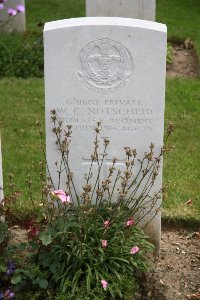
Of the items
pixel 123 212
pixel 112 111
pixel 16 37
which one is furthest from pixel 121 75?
pixel 16 37

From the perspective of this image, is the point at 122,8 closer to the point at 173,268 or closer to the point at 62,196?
the point at 173,268

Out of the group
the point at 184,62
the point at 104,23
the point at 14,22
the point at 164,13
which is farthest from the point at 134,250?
the point at 164,13

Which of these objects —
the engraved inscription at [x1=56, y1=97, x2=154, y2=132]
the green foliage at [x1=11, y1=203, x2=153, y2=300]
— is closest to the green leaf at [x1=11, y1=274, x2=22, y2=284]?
the green foliage at [x1=11, y1=203, x2=153, y2=300]

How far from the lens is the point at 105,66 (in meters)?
3.97

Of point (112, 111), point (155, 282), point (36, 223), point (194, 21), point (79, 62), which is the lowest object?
point (155, 282)

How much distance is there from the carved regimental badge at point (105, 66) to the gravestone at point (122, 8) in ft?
13.5

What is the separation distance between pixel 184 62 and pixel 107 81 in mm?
4787

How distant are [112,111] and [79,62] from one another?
36 centimetres

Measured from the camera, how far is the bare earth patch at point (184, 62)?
8.16 metres

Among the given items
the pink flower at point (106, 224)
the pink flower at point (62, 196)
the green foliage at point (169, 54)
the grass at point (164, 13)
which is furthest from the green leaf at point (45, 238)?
the grass at point (164, 13)

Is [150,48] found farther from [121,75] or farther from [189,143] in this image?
[189,143]

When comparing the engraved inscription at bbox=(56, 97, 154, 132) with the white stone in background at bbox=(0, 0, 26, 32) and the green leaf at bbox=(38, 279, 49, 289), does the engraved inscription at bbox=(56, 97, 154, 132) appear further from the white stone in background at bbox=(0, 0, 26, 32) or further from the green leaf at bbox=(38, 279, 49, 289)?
the white stone in background at bbox=(0, 0, 26, 32)

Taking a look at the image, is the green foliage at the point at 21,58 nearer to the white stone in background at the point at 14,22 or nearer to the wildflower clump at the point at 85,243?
the white stone in background at the point at 14,22

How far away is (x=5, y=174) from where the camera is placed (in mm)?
5441
